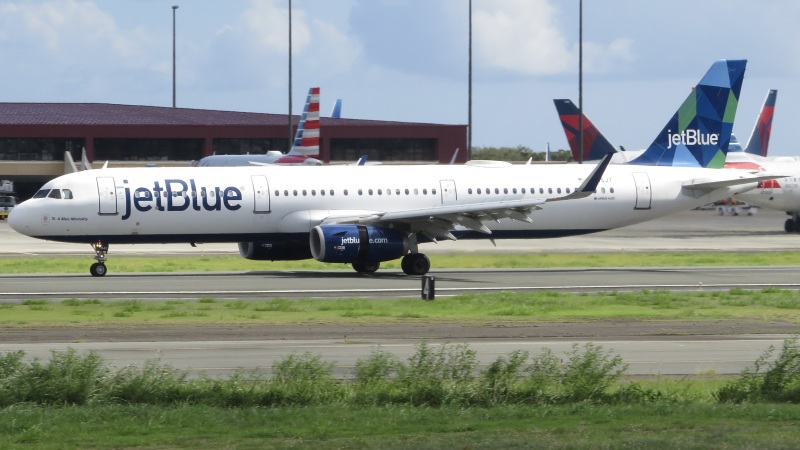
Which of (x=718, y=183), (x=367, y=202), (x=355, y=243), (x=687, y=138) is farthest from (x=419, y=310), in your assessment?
(x=687, y=138)

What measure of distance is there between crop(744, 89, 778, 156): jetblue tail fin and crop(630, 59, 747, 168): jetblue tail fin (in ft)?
166

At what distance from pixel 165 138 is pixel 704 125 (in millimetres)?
66697

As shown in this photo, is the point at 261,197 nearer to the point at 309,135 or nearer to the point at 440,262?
the point at 440,262

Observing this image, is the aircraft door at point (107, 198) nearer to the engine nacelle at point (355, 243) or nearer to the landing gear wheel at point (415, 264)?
the engine nacelle at point (355, 243)

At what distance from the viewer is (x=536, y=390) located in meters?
17.0

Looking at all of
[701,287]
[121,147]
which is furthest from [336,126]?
[701,287]

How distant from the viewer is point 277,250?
42062 millimetres

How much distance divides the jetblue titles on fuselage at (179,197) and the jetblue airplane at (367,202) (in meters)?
0.03

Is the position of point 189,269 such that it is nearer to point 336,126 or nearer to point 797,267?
point 797,267

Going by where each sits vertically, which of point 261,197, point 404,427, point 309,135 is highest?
Result: point 309,135

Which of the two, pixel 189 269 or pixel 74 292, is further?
Answer: pixel 189 269

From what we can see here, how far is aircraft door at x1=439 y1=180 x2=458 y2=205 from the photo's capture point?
43.3 meters

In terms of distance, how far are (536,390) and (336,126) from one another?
3710 inches

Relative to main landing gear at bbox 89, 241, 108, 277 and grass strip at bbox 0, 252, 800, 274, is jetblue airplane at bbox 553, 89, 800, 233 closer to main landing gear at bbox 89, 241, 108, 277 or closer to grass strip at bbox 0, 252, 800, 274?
grass strip at bbox 0, 252, 800, 274
